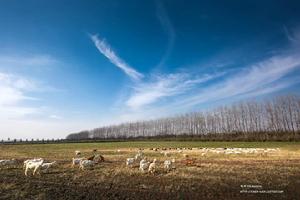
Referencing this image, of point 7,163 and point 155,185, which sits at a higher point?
point 7,163

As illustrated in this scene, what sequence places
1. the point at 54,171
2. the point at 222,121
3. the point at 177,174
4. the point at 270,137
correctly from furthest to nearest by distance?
the point at 222,121 → the point at 270,137 → the point at 54,171 → the point at 177,174

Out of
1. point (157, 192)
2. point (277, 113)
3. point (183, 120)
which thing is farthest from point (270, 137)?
point (157, 192)

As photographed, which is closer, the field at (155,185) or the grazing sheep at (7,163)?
the field at (155,185)

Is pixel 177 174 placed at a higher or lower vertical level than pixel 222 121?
lower

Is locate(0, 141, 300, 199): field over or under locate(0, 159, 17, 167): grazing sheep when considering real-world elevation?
under

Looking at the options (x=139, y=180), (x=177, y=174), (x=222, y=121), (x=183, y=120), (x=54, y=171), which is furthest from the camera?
(x=183, y=120)

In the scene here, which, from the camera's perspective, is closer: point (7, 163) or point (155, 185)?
point (155, 185)

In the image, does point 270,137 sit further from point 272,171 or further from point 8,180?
point 8,180

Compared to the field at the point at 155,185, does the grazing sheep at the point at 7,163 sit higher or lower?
higher

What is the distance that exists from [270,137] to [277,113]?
19243 millimetres

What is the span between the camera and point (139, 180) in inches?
689

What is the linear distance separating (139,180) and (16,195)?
293 inches

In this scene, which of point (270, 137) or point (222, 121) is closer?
point (270, 137)

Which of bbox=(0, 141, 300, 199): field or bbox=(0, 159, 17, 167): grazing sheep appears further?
bbox=(0, 159, 17, 167): grazing sheep
